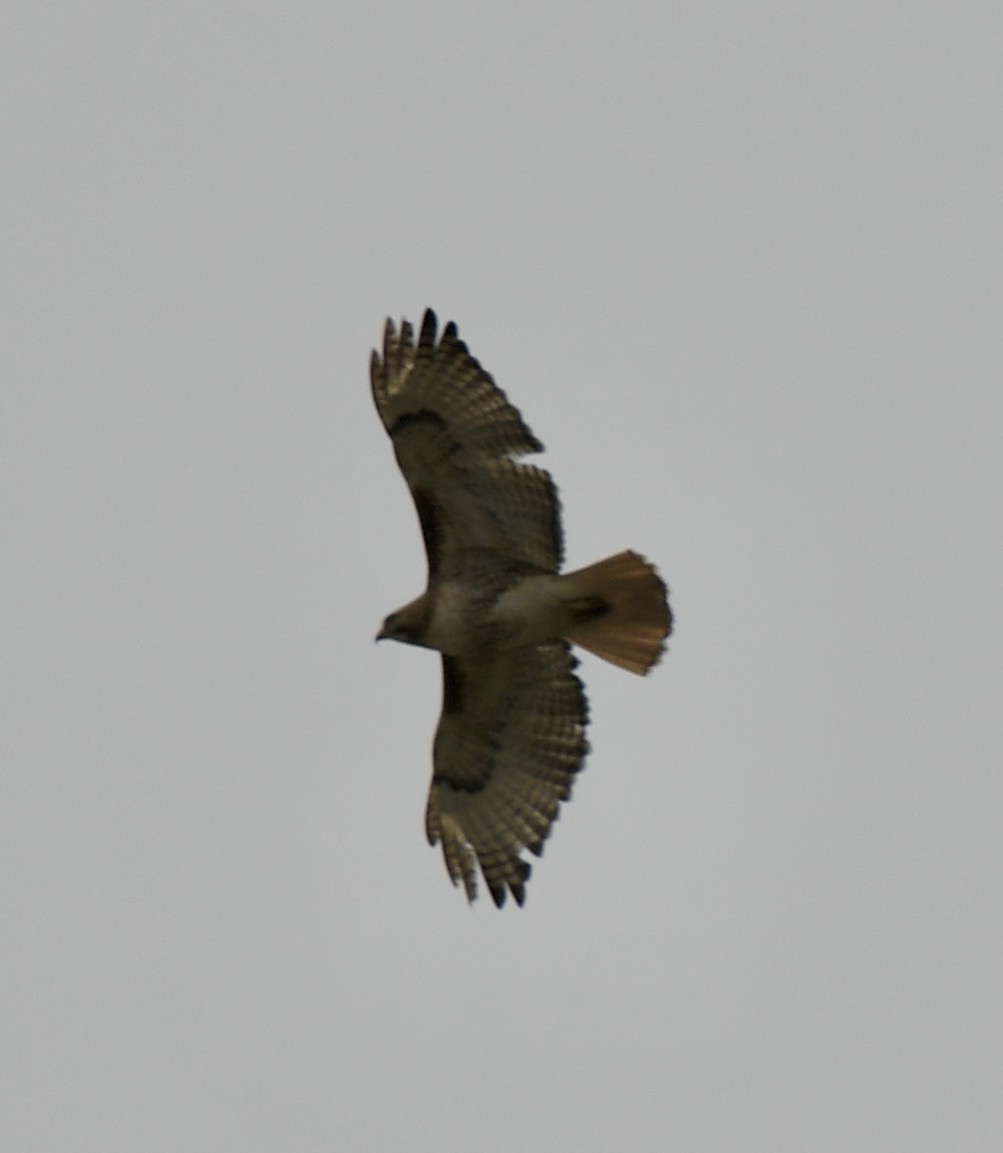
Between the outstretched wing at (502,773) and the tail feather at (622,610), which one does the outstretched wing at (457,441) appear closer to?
the tail feather at (622,610)

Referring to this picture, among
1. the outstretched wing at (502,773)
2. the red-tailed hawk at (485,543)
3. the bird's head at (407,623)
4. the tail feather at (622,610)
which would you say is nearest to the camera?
the tail feather at (622,610)

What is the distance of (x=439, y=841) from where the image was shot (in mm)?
14977

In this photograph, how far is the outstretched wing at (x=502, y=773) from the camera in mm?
14539

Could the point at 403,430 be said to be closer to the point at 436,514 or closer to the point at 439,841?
the point at 436,514

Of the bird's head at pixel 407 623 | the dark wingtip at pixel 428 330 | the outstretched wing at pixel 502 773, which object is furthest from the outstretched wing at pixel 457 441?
the outstretched wing at pixel 502 773

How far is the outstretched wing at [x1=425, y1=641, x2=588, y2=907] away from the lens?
47.7 feet

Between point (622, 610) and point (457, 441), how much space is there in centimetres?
127

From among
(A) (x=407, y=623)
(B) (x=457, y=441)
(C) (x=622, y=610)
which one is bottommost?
(A) (x=407, y=623)

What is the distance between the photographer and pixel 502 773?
14766 millimetres

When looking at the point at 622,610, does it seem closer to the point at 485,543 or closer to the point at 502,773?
the point at 485,543

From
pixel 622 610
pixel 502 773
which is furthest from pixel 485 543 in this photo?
pixel 502 773

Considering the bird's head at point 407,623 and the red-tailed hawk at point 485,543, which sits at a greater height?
the red-tailed hawk at point 485,543

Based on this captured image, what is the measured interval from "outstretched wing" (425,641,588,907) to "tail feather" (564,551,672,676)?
2.47 ft

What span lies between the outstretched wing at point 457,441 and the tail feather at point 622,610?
0.33 meters
